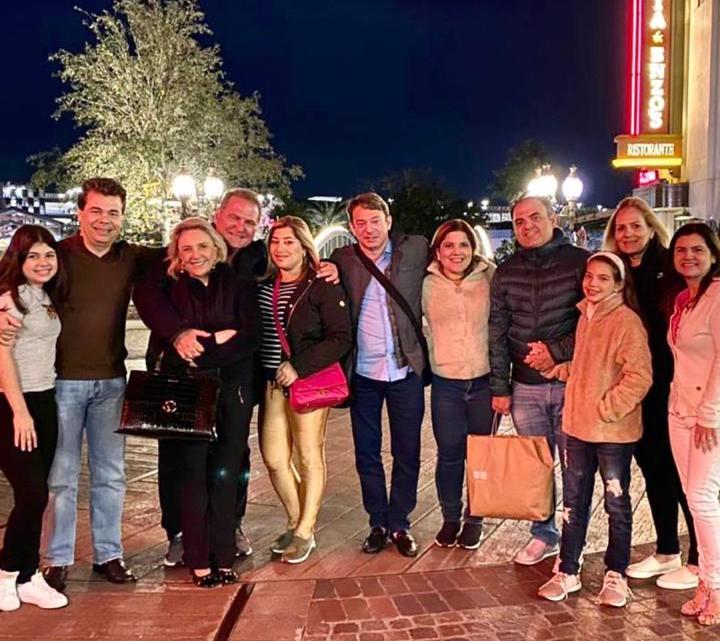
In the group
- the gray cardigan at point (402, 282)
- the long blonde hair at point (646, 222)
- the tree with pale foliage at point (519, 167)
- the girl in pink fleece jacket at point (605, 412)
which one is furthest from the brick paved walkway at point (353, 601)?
the tree with pale foliage at point (519, 167)

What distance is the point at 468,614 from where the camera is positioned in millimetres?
3898

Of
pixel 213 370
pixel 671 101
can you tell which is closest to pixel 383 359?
pixel 213 370

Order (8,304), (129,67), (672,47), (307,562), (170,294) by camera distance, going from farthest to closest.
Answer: (129,67) → (672,47) → (307,562) → (170,294) → (8,304)

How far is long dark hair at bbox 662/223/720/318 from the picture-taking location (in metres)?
3.84

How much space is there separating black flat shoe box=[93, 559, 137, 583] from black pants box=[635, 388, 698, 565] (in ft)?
9.35

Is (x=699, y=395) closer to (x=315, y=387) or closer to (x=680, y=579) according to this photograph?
(x=680, y=579)

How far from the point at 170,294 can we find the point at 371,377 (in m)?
1.25

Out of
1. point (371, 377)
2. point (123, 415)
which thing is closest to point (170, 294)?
point (123, 415)

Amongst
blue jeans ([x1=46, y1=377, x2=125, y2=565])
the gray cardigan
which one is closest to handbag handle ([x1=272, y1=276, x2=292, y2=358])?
the gray cardigan

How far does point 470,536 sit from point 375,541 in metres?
0.58

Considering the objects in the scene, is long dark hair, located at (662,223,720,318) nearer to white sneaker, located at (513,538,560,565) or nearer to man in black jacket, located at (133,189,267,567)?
white sneaker, located at (513,538,560,565)

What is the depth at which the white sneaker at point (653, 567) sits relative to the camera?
4320mm

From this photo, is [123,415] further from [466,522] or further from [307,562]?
[466,522]

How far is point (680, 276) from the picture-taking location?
13.3 feet
